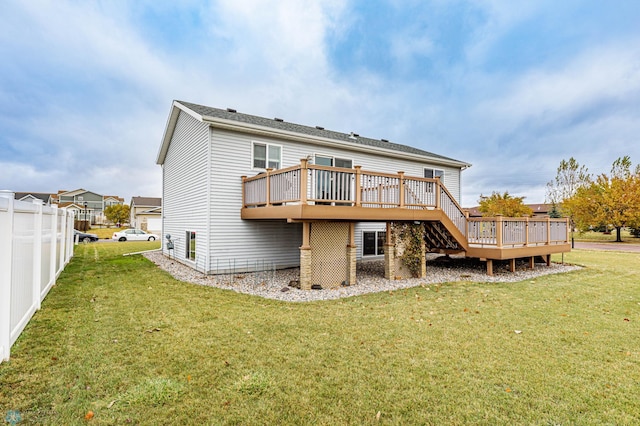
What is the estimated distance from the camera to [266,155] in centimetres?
1115

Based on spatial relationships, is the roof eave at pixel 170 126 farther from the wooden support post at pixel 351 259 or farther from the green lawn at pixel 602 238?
the green lawn at pixel 602 238

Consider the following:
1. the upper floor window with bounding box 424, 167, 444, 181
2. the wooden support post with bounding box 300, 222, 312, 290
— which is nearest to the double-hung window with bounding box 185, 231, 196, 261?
the wooden support post with bounding box 300, 222, 312, 290

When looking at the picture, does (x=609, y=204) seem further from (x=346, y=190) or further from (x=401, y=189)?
(x=346, y=190)

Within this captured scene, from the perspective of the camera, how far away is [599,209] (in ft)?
93.2

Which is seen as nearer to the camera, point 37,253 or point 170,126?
point 37,253

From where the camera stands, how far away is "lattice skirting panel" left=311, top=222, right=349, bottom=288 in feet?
27.5

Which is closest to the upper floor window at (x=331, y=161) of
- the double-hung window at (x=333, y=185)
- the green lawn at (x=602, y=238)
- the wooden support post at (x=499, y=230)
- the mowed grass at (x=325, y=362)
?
the double-hung window at (x=333, y=185)

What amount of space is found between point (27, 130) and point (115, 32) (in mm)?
15781

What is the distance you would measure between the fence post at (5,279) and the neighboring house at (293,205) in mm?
5122

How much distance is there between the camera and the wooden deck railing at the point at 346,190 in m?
7.88

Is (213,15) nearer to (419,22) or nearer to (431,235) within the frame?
(419,22)

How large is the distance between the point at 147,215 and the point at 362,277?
131 ft

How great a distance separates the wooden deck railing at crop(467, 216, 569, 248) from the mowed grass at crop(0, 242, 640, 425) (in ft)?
11.7

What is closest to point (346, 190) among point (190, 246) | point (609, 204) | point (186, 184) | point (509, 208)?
point (190, 246)
